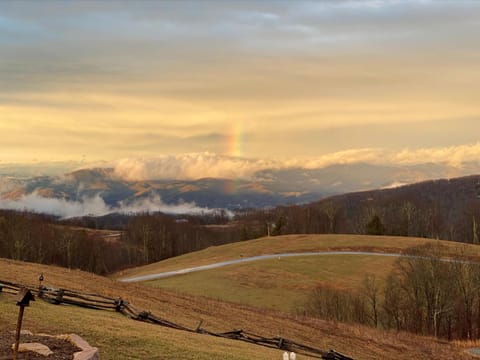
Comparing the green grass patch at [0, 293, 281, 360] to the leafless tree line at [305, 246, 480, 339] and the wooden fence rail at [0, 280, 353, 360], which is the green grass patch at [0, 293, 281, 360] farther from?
the leafless tree line at [305, 246, 480, 339]

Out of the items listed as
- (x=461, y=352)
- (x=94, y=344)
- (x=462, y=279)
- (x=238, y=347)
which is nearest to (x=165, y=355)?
(x=94, y=344)

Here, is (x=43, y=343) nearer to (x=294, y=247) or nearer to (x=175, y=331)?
(x=175, y=331)

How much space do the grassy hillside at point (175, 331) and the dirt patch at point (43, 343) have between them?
206cm

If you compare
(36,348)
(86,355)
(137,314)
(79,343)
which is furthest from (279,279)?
(86,355)

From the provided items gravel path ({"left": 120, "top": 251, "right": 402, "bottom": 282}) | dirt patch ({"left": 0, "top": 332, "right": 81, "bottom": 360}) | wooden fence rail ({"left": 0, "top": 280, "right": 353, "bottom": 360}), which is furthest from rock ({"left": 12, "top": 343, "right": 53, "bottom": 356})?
gravel path ({"left": 120, "top": 251, "right": 402, "bottom": 282})

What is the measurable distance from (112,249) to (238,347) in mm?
129311

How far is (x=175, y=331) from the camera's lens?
21469mm

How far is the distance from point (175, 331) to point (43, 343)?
9.61 metres

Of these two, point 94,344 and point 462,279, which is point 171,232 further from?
point 94,344

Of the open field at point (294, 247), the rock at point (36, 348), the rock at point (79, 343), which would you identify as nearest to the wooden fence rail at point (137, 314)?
the rock at point (79, 343)

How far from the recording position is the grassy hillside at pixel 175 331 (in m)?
16.4

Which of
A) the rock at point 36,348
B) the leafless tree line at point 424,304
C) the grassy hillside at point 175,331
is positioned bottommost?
the leafless tree line at point 424,304

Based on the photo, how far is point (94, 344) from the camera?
50.3ft

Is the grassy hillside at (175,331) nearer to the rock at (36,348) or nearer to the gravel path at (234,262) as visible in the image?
the rock at (36,348)
